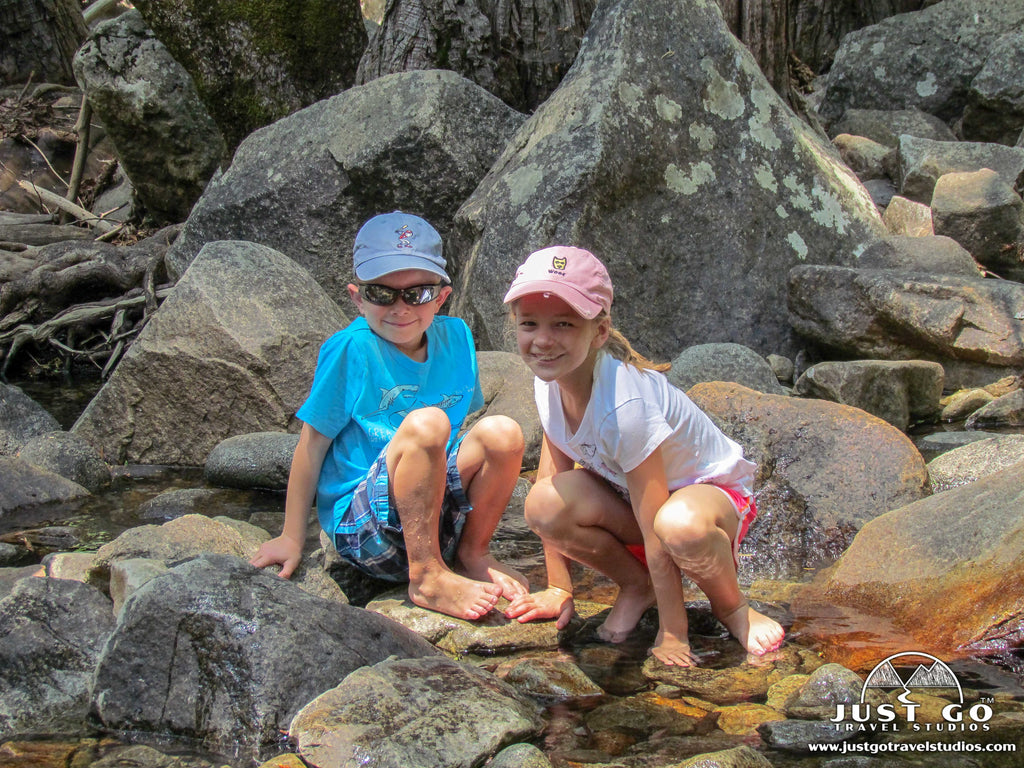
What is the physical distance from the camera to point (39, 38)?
14.1m

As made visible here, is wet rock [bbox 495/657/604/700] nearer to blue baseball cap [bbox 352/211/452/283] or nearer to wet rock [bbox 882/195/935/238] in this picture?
blue baseball cap [bbox 352/211/452/283]

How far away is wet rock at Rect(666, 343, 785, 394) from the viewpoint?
570 cm

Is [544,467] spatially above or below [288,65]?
below

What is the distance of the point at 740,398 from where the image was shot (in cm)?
461

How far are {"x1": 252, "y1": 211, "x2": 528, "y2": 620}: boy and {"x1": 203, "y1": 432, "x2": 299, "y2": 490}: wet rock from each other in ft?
5.52

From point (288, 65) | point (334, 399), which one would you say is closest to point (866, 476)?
point (334, 399)

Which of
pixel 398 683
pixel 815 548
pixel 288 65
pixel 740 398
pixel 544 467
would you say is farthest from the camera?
pixel 288 65

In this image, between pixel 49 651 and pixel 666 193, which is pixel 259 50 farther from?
pixel 49 651

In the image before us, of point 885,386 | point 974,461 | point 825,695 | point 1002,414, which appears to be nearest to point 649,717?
point 825,695

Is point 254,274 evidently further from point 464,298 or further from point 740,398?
point 740,398

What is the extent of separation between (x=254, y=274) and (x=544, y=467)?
3212 mm

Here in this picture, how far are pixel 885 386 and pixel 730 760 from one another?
3692 mm

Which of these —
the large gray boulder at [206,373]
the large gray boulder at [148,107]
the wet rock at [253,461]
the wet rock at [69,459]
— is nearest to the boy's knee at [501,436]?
the wet rock at [253,461]

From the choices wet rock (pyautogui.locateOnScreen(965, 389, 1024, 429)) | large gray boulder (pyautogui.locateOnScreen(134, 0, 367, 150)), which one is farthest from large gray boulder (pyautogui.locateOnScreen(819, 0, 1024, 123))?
wet rock (pyautogui.locateOnScreen(965, 389, 1024, 429))
